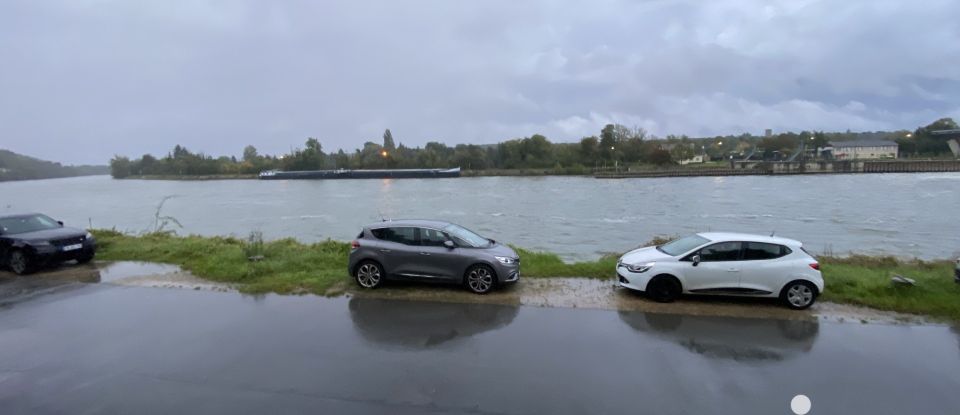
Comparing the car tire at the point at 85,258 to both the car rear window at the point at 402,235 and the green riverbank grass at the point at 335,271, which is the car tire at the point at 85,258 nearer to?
the green riverbank grass at the point at 335,271

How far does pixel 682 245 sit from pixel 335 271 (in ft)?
23.1

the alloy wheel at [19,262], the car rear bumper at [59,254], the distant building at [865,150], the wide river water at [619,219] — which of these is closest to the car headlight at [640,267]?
the wide river water at [619,219]

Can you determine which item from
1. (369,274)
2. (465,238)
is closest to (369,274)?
(369,274)

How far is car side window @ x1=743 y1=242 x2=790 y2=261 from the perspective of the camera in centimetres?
858

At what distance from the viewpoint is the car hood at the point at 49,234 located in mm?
11365

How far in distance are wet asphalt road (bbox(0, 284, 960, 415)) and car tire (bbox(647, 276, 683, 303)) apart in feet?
3.07

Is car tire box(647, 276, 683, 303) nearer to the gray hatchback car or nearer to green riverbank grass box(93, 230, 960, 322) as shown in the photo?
green riverbank grass box(93, 230, 960, 322)

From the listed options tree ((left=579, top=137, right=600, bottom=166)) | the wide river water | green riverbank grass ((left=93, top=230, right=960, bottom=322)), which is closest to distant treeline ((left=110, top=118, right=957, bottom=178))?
tree ((left=579, top=137, right=600, bottom=166))

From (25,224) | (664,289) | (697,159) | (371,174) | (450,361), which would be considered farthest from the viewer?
(697,159)

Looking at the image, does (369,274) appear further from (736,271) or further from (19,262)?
(19,262)

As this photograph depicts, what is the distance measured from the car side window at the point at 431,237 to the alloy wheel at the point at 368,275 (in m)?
1.00

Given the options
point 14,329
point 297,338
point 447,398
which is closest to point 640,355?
point 447,398

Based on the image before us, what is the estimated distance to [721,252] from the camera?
8.70 meters

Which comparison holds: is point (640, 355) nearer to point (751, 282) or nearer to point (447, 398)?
point (447, 398)
